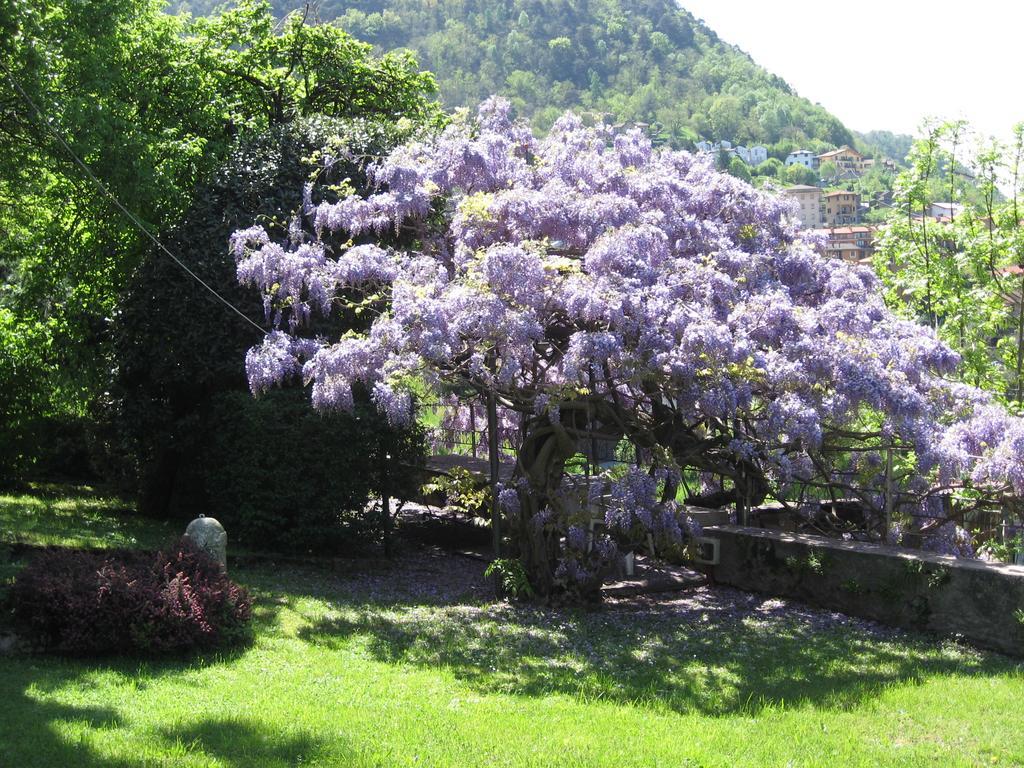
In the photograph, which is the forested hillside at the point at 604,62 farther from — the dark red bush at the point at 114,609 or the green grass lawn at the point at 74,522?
the dark red bush at the point at 114,609

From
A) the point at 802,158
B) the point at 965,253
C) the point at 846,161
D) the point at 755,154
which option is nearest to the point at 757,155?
the point at 755,154

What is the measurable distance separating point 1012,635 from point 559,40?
64.5 m

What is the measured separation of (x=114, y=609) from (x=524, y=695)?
3.16m

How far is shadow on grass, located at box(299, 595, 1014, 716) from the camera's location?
7.66m

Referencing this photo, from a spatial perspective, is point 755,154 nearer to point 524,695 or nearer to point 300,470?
point 300,470

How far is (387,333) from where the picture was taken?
10.3 metres

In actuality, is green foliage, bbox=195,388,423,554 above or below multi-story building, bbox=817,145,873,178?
below

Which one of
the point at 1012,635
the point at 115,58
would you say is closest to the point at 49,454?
the point at 115,58

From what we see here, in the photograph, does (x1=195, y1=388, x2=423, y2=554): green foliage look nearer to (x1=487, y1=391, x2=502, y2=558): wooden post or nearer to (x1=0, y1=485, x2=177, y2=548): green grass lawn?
(x1=0, y1=485, x2=177, y2=548): green grass lawn

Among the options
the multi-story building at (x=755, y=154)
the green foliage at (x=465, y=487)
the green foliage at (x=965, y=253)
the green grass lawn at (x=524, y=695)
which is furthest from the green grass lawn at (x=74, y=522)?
the multi-story building at (x=755, y=154)

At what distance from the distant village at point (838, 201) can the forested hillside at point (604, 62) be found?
262 cm

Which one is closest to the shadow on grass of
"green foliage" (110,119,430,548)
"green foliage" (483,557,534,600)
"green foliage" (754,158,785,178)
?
"green foliage" (483,557,534,600)

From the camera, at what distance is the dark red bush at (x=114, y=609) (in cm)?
761

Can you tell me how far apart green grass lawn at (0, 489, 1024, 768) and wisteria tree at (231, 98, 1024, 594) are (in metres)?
1.63
